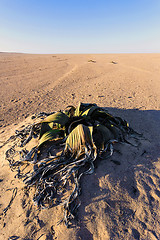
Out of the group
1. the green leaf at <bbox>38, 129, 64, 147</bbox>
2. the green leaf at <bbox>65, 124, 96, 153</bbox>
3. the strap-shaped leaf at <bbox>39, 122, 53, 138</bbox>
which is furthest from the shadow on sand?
the strap-shaped leaf at <bbox>39, 122, 53, 138</bbox>

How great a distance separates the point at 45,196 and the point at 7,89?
534 cm

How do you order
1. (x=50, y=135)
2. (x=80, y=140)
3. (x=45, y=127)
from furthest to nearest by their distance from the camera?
(x=45, y=127) → (x=50, y=135) → (x=80, y=140)

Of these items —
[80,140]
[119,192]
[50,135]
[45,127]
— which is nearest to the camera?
[119,192]

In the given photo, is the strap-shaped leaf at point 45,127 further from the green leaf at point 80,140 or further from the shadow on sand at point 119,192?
the shadow on sand at point 119,192

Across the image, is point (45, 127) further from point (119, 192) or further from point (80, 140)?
point (119, 192)

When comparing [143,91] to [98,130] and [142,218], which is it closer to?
[98,130]

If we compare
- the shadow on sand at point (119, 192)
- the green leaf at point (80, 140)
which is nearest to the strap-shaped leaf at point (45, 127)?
the green leaf at point (80, 140)

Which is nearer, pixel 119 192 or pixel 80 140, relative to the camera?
pixel 119 192

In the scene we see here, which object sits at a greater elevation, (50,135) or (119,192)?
(50,135)

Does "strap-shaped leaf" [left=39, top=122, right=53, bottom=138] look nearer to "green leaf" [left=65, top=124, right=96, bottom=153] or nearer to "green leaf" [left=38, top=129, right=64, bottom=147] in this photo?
"green leaf" [left=38, top=129, right=64, bottom=147]

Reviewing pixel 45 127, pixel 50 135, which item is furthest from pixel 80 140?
pixel 45 127

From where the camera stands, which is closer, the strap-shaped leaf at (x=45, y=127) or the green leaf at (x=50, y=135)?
the green leaf at (x=50, y=135)

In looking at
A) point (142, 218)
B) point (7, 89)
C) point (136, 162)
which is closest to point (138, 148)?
point (136, 162)

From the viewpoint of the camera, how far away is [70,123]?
6.75 ft
